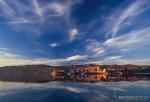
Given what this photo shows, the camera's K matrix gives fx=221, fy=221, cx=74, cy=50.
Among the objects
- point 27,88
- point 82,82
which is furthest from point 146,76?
point 27,88

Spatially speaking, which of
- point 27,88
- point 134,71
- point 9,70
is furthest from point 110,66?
point 9,70

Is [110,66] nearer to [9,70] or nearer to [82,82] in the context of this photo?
[82,82]

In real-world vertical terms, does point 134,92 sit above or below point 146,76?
below

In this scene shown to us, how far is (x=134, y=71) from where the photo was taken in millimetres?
2395

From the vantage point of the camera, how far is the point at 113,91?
247cm

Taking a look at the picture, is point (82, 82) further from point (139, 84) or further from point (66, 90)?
point (139, 84)

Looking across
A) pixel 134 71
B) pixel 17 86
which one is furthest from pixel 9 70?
pixel 134 71

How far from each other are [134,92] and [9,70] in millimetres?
1413

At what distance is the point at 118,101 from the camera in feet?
8.04

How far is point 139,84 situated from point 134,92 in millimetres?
104

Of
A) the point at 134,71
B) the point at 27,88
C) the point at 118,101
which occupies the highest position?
the point at 134,71

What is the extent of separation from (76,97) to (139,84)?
708 mm

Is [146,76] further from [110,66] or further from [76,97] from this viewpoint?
[76,97]

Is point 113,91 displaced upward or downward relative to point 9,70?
downward
